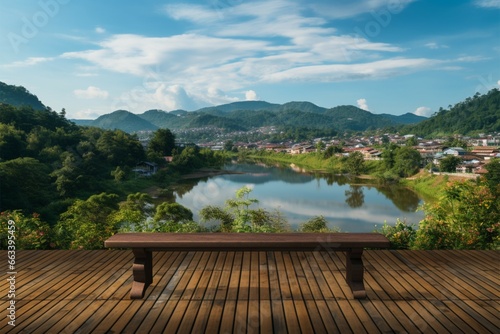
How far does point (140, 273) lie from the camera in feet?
8.01

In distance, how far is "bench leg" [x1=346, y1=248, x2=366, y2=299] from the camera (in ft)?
7.66

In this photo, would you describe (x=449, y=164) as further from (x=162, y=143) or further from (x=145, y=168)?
(x=162, y=143)

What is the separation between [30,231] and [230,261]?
2.41m

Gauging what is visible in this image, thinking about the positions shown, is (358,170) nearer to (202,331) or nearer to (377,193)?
(377,193)

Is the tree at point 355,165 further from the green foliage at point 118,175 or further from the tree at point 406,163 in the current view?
the green foliage at point 118,175

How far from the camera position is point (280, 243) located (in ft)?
7.55

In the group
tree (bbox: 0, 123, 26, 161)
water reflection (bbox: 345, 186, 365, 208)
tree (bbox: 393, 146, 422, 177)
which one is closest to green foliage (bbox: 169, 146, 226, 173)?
tree (bbox: 0, 123, 26, 161)

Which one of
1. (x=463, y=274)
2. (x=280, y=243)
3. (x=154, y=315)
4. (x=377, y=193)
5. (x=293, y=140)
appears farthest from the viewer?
(x=293, y=140)

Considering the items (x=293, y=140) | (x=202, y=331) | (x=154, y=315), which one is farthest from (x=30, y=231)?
(x=293, y=140)

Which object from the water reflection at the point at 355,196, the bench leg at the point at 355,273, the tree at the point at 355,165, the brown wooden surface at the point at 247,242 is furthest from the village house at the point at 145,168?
the bench leg at the point at 355,273

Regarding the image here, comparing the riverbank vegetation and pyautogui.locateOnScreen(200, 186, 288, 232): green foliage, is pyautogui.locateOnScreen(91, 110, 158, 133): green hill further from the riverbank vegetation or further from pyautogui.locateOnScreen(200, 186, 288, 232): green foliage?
pyautogui.locateOnScreen(200, 186, 288, 232): green foliage

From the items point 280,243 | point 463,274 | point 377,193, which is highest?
point 280,243

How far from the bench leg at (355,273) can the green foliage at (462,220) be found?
1587 millimetres

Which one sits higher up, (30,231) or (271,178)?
(30,231)
